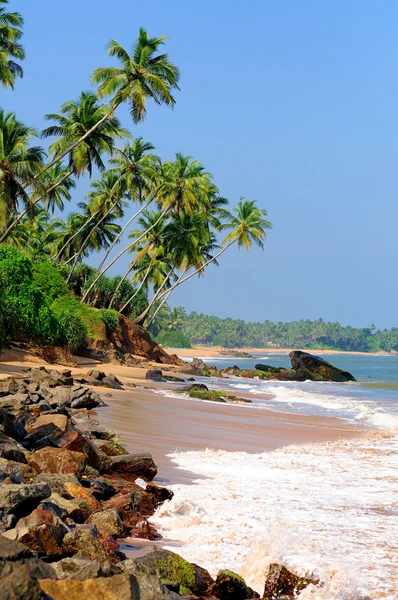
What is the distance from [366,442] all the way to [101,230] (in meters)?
38.5

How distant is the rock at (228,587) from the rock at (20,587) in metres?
1.69

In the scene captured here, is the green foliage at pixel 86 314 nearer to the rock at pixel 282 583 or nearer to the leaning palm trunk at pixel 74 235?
the leaning palm trunk at pixel 74 235

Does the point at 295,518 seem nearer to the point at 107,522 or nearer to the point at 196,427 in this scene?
the point at 107,522

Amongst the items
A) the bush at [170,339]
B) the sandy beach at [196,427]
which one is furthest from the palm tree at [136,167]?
the bush at [170,339]

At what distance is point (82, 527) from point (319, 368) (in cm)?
4533

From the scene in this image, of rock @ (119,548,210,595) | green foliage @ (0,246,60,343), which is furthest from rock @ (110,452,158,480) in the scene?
green foliage @ (0,246,60,343)

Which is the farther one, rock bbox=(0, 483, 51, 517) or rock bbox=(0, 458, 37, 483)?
rock bbox=(0, 458, 37, 483)

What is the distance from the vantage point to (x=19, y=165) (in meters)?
28.5

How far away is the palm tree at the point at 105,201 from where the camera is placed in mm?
44700

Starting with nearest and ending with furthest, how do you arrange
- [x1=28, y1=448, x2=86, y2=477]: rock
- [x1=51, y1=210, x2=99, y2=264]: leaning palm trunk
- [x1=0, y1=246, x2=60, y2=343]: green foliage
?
1. [x1=28, y1=448, x2=86, y2=477]: rock
2. [x1=0, y1=246, x2=60, y2=343]: green foliage
3. [x1=51, y1=210, x2=99, y2=264]: leaning palm trunk

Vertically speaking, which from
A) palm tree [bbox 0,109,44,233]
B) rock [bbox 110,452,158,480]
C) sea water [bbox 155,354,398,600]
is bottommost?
sea water [bbox 155,354,398,600]

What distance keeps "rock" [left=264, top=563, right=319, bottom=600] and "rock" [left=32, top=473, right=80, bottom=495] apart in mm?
2048

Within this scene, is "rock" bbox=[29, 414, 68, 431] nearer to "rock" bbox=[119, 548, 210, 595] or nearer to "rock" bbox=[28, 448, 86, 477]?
"rock" bbox=[28, 448, 86, 477]

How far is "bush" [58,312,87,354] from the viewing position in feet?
103
